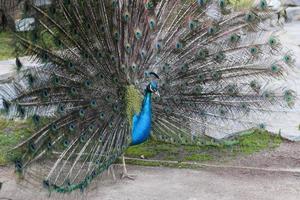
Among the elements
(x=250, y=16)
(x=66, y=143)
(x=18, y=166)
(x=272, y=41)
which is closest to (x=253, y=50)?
(x=272, y=41)

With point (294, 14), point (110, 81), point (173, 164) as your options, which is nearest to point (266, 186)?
point (173, 164)

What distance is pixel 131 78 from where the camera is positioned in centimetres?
561

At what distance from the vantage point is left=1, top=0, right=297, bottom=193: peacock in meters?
5.25

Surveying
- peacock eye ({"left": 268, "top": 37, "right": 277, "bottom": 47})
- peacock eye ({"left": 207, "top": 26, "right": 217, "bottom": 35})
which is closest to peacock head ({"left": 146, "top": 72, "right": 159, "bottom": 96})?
peacock eye ({"left": 207, "top": 26, "right": 217, "bottom": 35})

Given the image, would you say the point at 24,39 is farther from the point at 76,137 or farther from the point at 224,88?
the point at 224,88

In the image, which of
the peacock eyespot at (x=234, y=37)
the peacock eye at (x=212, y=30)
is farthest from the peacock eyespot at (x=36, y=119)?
the peacock eyespot at (x=234, y=37)

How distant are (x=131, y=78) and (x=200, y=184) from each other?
1105 mm

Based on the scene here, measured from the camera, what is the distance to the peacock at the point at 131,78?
525 cm

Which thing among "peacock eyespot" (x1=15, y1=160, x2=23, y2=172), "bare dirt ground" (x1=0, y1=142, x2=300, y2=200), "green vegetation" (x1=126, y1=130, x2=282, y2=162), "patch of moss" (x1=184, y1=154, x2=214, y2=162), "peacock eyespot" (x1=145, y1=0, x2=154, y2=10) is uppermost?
"peacock eyespot" (x1=145, y1=0, x2=154, y2=10)

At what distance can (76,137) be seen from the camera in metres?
5.30

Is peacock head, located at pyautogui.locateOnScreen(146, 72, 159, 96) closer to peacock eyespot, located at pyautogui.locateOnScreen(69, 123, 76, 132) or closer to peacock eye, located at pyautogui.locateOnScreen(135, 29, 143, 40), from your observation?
peacock eye, located at pyautogui.locateOnScreen(135, 29, 143, 40)

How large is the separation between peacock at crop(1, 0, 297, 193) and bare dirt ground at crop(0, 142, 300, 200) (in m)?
0.31

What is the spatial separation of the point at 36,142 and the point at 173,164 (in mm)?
1413

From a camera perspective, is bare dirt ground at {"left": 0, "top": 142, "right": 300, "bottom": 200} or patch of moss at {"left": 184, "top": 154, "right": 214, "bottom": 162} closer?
bare dirt ground at {"left": 0, "top": 142, "right": 300, "bottom": 200}
